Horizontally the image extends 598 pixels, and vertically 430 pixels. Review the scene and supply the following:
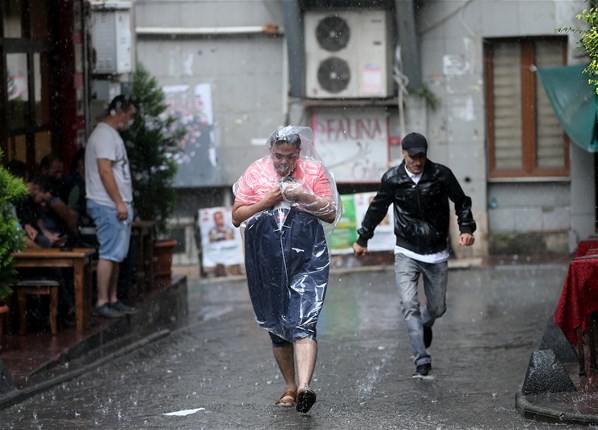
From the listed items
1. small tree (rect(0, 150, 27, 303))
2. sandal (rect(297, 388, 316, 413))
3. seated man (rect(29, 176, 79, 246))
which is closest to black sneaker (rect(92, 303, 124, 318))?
seated man (rect(29, 176, 79, 246))

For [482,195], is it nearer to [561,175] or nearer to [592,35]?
[561,175]

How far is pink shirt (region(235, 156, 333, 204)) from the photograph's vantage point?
887 centimetres

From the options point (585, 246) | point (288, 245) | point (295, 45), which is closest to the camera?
point (288, 245)

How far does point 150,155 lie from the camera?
53.8ft

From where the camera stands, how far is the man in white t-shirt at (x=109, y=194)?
1285cm

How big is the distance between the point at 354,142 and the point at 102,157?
338 inches

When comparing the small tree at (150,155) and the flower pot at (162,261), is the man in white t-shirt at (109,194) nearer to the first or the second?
the flower pot at (162,261)

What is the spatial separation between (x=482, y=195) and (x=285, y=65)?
3.78 metres

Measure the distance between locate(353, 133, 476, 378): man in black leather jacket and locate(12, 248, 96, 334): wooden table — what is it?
3.01 m

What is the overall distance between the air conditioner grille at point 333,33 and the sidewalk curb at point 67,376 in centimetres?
807

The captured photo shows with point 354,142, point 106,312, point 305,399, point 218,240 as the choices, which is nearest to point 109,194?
point 106,312

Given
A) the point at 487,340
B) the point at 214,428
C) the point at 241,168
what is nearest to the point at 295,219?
the point at 214,428

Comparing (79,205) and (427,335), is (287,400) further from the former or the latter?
(79,205)

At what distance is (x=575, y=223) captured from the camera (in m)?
20.5
